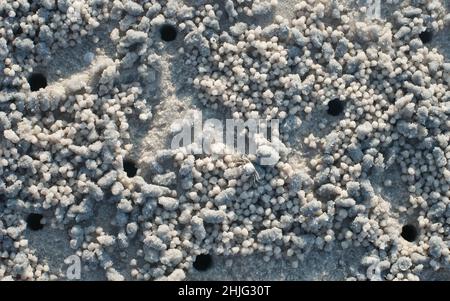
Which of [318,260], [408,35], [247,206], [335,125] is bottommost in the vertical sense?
[318,260]

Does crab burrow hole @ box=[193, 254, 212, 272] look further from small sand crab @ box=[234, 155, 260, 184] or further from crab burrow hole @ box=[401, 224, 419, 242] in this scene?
crab burrow hole @ box=[401, 224, 419, 242]

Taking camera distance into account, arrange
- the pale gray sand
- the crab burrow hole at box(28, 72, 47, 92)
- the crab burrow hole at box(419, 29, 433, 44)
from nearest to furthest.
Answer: the pale gray sand < the crab burrow hole at box(28, 72, 47, 92) < the crab burrow hole at box(419, 29, 433, 44)

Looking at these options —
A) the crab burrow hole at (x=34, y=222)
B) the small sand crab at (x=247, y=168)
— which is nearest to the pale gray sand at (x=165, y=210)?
the crab burrow hole at (x=34, y=222)

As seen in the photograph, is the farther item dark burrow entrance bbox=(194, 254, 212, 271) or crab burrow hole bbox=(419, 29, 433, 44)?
crab burrow hole bbox=(419, 29, 433, 44)

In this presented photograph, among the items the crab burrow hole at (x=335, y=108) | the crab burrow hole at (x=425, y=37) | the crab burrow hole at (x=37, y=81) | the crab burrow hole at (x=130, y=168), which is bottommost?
the crab burrow hole at (x=130, y=168)

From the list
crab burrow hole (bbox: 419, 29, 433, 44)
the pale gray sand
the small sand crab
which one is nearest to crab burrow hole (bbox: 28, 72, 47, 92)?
the pale gray sand

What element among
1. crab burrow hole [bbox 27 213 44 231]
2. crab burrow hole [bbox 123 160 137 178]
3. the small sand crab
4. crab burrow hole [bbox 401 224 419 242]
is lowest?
crab burrow hole [bbox 401 224 419 242]

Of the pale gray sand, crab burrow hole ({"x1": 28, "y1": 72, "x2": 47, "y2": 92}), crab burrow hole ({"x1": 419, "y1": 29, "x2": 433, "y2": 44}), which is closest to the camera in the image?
the pale gray sand

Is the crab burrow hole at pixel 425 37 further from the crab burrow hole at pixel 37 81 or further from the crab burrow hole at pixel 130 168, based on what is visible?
the crab burrow hole at pixel 37 81

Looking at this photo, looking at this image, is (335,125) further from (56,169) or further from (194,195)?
(56,169)

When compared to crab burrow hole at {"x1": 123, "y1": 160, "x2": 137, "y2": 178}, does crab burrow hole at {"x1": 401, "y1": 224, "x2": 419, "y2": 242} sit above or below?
below

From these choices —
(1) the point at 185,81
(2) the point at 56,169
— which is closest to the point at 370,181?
(1) the point at 185,81
